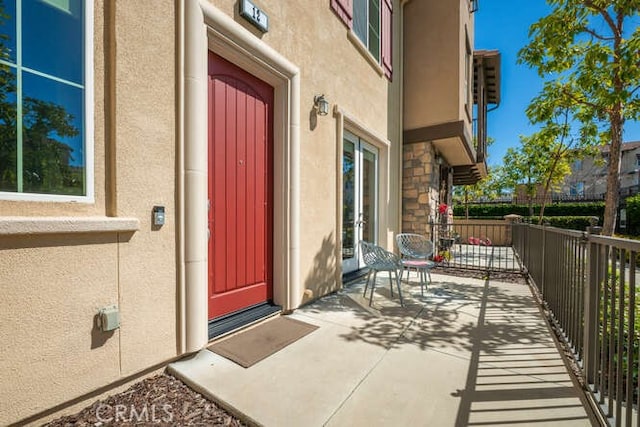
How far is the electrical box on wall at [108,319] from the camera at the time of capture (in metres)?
1.89

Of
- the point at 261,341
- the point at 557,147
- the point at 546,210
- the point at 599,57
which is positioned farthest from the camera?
the point at 546,210


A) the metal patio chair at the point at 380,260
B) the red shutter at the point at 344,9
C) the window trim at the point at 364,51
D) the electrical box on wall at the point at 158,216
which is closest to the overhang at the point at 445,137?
the window trim at the point at 364,51

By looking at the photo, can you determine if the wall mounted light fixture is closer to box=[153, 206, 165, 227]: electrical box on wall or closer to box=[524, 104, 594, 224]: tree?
box=[153, 206, 165, 227]: electrical box on wall

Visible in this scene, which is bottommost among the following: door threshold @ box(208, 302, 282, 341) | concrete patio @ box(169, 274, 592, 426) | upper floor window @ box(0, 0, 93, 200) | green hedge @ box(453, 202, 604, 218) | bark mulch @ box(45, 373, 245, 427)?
bark mulch @ box(45, 373, 245, 427)

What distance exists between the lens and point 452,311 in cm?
362

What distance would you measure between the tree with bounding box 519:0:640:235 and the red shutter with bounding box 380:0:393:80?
8.27ft

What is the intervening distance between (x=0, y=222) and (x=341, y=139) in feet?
12.3

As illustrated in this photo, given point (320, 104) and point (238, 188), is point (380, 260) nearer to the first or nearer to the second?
point (238, 188)

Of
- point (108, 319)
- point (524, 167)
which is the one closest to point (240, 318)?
point (108, 319)

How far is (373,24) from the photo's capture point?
225 inches

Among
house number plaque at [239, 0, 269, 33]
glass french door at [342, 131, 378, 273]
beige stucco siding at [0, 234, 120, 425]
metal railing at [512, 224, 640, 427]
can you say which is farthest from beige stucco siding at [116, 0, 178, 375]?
→ glass french door at [342, 131, 378, 273]

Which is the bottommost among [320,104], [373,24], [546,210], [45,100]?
[546,210]

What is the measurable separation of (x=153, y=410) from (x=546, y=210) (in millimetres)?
23701

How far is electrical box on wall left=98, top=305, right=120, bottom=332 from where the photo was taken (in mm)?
1890
